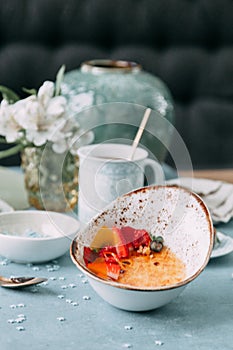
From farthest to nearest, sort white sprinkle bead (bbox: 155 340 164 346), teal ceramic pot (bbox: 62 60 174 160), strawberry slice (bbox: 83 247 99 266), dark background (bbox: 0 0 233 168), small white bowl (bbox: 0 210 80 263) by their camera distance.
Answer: dark background (bbox: 0 0 233 168) < teal ceramic pot (bbox: 62 60 174 160) < small white bowl (bbox: 0 210 80 263) < strawberry slice (bbox: 83 247 99 266) < white sprinkle bead (bbox: 155 340 164 346)

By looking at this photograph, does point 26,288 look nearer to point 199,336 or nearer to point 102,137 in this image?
point 199,336

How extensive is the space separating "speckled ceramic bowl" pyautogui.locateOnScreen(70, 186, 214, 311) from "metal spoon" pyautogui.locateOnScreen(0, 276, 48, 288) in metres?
0.10

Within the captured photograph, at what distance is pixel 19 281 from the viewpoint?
1000mm

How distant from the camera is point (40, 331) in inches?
34.0

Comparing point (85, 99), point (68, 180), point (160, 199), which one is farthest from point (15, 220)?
point (85, 99)

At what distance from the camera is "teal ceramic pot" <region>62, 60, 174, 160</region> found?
1.52 m

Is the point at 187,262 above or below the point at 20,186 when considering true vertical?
above

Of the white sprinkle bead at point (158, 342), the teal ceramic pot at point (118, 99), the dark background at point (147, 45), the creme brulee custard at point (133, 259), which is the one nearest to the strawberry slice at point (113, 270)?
the creme brulee custard at point (133, 259)

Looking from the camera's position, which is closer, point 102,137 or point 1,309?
→ point 1,309

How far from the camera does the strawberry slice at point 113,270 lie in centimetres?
92

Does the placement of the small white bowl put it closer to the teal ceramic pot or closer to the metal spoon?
the metal spoon

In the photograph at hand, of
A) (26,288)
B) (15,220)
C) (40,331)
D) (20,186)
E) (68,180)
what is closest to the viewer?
(40,331)

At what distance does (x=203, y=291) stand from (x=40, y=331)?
28cm

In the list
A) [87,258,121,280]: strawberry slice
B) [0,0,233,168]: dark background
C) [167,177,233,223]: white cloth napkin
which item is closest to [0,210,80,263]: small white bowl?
[87,258,121,280]: strawberry slice
